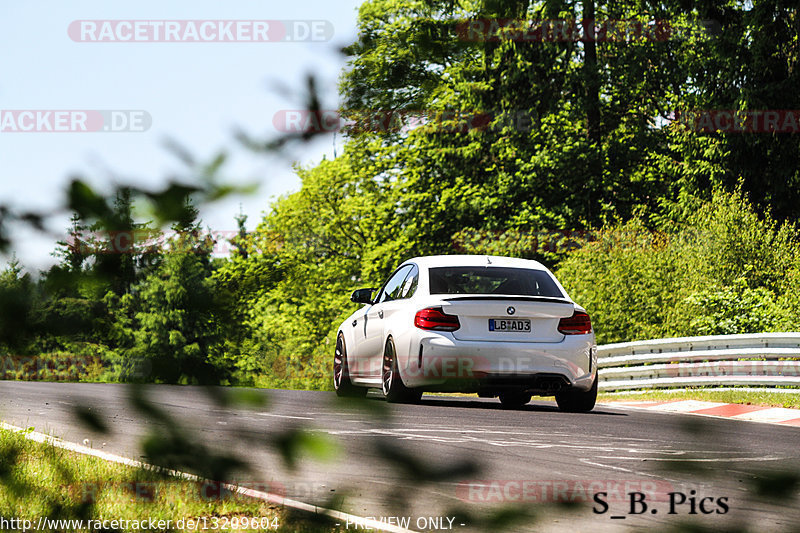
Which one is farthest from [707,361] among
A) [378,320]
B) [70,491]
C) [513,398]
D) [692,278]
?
[70,491]

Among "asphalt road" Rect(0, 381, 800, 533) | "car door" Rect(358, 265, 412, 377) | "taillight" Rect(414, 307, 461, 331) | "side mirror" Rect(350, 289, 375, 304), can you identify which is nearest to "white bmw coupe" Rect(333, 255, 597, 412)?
"taillight" Rect(414, 307, 461, 331)

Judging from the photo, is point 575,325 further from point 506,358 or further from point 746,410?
point 746,410

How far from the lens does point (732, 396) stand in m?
15.8

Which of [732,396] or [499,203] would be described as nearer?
[732,396]

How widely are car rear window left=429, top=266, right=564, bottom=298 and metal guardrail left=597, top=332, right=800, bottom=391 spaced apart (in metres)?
3.62

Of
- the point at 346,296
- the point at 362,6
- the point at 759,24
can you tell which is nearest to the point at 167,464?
the point at 362,6

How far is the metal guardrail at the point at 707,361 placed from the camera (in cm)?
1633

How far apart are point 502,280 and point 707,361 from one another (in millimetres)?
7306

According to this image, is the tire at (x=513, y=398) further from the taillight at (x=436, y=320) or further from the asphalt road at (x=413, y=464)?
the asphalt road at (x=413, y=464)

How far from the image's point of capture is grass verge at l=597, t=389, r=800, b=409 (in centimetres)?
1494

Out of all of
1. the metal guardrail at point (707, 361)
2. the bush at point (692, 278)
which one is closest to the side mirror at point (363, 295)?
the metal guardrail at point (707, 361)

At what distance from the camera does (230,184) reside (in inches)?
84.4

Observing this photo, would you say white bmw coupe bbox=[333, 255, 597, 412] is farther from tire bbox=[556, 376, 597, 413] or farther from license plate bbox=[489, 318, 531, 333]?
tire bbox=[556, 376, 597, 413]

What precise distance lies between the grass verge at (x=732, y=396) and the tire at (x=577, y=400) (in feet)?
11.4
